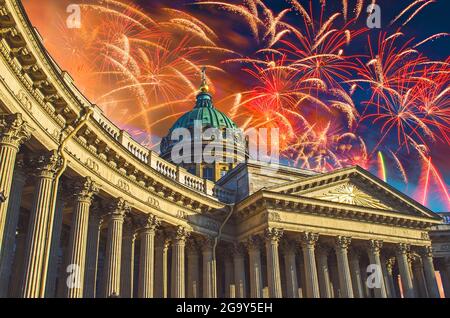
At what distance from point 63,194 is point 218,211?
1271 centimetres

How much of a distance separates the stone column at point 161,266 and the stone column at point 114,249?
467 cm

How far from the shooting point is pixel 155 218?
26391 millimetres

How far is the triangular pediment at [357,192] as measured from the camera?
33656 mm

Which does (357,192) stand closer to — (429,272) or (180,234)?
(429,272)

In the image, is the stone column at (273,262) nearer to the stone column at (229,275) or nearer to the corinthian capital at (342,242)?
the stone column at (229,275)

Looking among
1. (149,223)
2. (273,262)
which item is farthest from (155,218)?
(273,262)

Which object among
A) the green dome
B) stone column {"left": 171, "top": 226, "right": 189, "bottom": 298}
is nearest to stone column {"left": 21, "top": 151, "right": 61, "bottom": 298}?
stone column {"left": 171, "top": 226, "right": 189, "bottom": 298}

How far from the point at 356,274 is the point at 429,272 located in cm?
662

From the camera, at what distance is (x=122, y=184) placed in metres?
24.2

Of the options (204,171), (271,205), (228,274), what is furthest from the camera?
(204,171)

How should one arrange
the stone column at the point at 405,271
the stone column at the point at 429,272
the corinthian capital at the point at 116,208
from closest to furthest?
1. the corinthian capital at the point at 116,208
2. the stone column at the point at 405,271
3. the stone column at the point at 429,272

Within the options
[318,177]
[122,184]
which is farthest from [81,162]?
[318,177]

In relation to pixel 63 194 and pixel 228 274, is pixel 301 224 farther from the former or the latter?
pixel 63 194

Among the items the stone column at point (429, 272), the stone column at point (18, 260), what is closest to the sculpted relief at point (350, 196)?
the stone column at point (429, 272)
